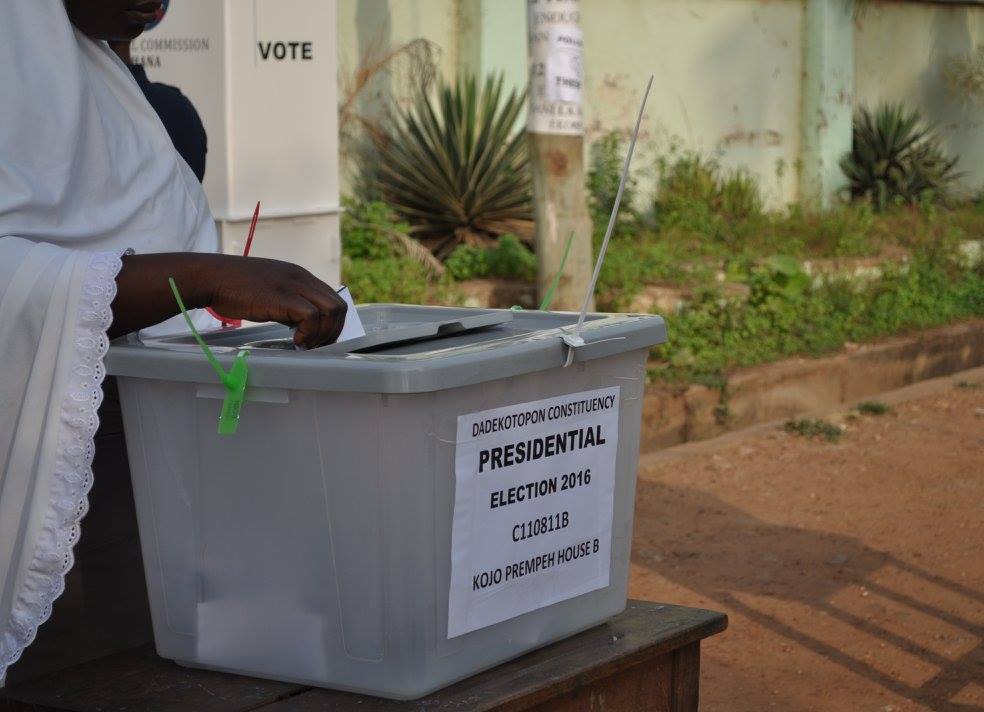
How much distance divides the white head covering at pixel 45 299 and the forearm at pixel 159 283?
0.03 m

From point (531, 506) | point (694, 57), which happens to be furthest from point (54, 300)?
point (694, 57)

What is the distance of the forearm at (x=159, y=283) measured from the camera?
1815 millimetres

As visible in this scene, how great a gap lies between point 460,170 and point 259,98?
274 centimetres

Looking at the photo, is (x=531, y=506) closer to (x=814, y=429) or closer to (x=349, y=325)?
(x=349, y=325)

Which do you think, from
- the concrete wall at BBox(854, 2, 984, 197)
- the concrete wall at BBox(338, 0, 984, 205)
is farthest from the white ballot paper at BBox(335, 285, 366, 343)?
the concrete wall at BBox(854, 2, 984, 197)

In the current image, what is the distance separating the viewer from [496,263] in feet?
27.9

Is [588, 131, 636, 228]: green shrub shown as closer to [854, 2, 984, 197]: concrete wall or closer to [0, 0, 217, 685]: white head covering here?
[854, 2, 984, 197]: concrete wall

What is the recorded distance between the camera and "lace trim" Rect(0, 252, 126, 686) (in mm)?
1785

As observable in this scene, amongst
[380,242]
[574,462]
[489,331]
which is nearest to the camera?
[574,462]

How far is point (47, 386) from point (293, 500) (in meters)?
0.33

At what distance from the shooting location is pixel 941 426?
708 centimetres

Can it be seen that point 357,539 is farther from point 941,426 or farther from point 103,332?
point 941,426

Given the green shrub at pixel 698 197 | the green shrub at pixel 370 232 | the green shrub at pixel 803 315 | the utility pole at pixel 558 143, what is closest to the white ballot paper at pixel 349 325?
the utility pole at pixel 558 143

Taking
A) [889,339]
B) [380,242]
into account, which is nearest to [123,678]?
[380,242]
